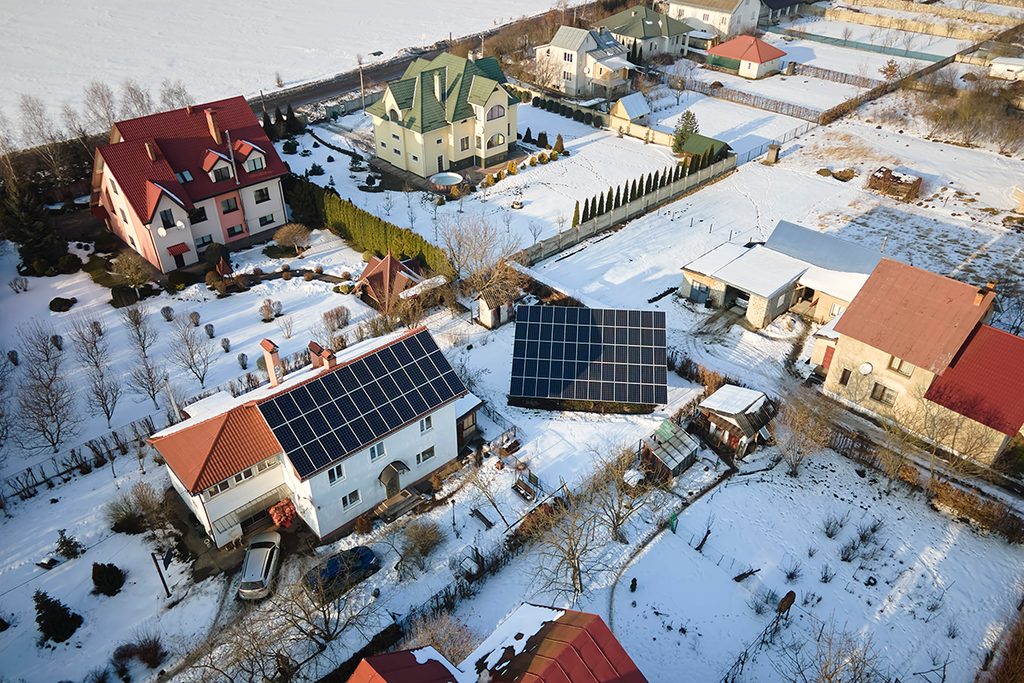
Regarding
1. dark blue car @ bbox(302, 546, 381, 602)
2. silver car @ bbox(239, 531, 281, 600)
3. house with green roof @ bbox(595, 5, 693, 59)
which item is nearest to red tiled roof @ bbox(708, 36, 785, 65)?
house with green roof @ bbox(595, 5, 693, 59)

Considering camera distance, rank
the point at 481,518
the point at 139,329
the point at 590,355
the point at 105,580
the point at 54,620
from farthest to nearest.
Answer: the point at 139,329 < the point at 590,355 < the point at 481,518 < the point at 105,580 < the point at 54,620

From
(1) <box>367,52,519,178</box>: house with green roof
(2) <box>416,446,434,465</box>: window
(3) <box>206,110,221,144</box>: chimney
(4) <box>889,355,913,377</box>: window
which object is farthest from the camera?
(1) <box>367,52,519,178</box>: house with green roof

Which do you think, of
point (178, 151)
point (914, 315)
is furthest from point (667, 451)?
point (178, 151)

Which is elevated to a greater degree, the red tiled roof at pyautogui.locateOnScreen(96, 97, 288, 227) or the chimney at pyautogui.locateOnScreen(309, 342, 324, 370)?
the red tiled roof at pyautogui.locateOnScreen(96, 97, 288, 227)

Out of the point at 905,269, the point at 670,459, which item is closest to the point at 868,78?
the point at 905,269

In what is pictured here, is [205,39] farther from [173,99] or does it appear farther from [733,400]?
[733,400]

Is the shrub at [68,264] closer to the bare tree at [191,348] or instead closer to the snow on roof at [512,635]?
the bare tree at [191,348]

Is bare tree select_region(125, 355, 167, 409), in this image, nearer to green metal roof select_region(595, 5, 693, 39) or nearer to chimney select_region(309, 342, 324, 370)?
chimney select_region(309, 342, 324, 370)
